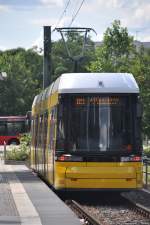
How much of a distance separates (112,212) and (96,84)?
3.51m

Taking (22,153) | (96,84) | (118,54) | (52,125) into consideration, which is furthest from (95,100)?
(118,54)

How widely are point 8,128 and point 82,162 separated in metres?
62.4

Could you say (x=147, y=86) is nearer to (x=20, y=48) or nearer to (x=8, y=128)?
(x=8, y=128)

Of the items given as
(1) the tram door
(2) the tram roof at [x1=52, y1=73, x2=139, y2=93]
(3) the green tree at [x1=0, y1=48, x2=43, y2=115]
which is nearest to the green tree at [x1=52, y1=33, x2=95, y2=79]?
(3) the green tree at [x1=0, y1=48, x2=43, y2=115]

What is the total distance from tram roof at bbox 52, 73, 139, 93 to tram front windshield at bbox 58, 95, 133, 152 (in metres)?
0.19

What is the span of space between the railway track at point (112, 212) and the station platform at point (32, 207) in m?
0.53

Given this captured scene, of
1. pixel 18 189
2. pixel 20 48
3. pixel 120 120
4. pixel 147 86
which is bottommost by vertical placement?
pixel 18 189

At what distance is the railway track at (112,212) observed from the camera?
15469 millimetres

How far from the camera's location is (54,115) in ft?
65.3

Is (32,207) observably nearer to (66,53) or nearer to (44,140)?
(44,140)

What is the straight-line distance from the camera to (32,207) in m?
15.5

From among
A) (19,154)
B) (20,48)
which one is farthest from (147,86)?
(20,48)

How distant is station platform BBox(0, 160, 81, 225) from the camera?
43.4ft

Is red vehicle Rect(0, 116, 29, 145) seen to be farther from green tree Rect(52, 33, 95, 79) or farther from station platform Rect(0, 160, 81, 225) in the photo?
station platform Rect(0, 160, 81, 225)
